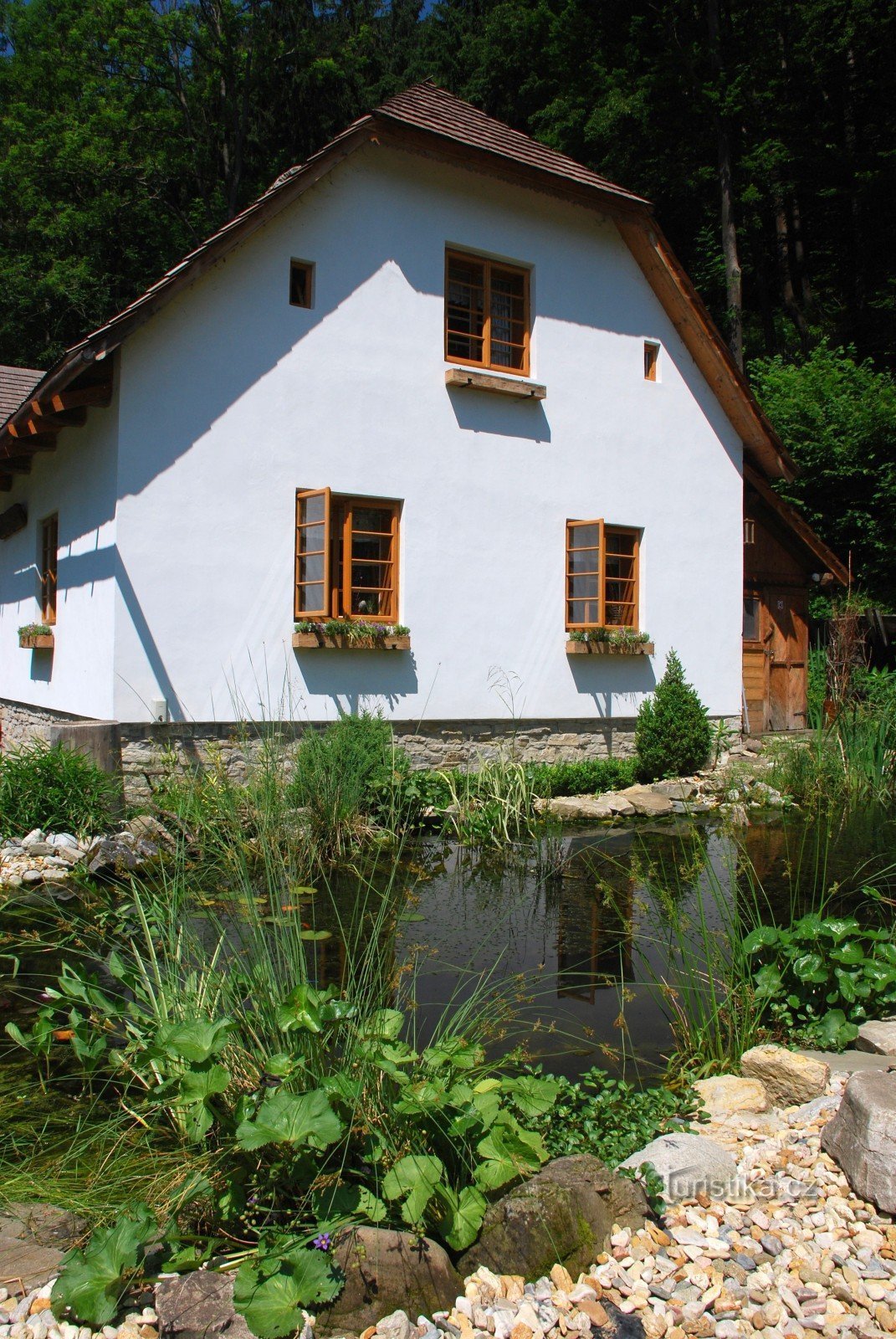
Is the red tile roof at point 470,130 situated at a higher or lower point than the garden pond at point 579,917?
higher

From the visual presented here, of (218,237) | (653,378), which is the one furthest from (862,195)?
(218,237)

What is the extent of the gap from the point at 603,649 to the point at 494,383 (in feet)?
10.0

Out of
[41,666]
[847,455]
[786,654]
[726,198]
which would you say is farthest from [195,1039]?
[726,198]

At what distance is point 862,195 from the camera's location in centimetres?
1914

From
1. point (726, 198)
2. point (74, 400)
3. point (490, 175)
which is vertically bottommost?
point (74, 400)

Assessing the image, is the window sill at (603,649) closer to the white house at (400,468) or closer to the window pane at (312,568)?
the white house at (400,468)

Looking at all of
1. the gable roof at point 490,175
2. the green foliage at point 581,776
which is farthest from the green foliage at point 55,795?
the green foliage at point 581,776

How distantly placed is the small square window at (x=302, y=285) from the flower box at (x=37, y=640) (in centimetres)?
421

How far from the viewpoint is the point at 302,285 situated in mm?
9312

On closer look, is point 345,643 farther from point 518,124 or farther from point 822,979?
point 518,124

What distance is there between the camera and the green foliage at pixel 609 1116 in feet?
10.1

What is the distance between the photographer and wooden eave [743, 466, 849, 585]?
43.7 ft

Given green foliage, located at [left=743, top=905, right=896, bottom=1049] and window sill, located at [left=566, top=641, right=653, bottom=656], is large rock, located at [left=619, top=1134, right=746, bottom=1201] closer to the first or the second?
green foliage, located at [left=743, top=905, right=896, bottom=1049]

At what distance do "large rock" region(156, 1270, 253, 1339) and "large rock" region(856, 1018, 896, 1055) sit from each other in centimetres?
243
